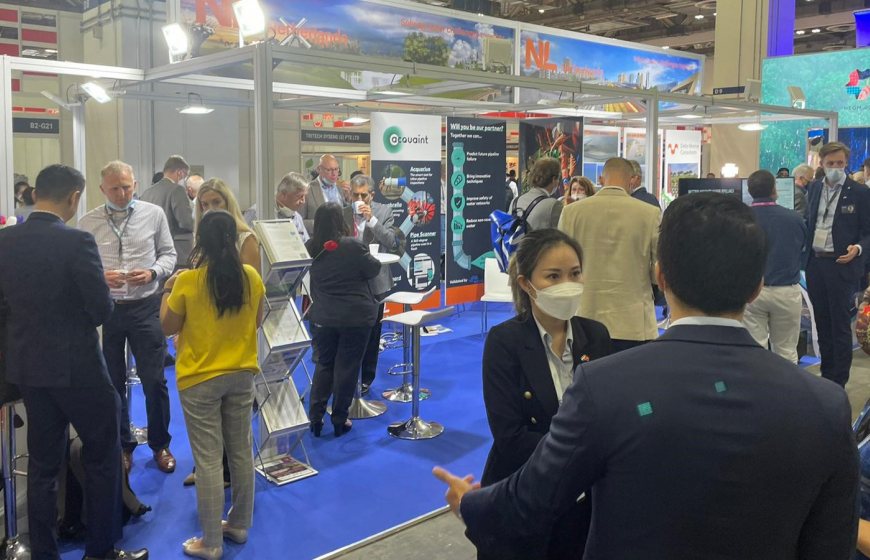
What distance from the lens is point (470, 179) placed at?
819 centimetres

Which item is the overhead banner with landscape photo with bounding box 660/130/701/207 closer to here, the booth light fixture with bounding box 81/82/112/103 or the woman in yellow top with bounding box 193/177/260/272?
the booth light fixture with bounding box 81/82/112/103

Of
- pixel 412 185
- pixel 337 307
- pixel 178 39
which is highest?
pixel 178 39

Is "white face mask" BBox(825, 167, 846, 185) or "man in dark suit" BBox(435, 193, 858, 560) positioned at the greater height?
"white face mask" BBox(825, 167, 846, 185)

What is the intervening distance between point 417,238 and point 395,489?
4362 millimetres

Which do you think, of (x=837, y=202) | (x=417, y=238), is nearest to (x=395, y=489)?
(x=837, y=202)

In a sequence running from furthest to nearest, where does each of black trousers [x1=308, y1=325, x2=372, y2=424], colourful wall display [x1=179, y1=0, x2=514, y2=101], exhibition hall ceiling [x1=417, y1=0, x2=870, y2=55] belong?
exhibition hall ceiling [x1=417, y1=0, x2=870, y2=55] → colourful wall display [x1=179, y1=0, x2=514, y2=101] → black trousers [x1=308, y1=325, x2=372, y2=424]

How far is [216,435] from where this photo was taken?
10.0 ft

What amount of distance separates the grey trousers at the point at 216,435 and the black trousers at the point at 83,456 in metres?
0.29

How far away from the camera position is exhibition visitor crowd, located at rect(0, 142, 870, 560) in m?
1.01

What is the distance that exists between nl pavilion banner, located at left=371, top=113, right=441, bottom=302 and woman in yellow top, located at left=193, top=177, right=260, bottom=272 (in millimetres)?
3789

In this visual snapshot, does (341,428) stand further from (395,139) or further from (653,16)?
(653,16)

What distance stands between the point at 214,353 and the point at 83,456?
59 cm

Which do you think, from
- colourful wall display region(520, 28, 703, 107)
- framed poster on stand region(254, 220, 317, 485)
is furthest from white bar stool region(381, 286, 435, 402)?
colourful wall display region(520, 28, 703, 107)

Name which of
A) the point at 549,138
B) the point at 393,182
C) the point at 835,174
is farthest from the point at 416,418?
the point at 549,138
